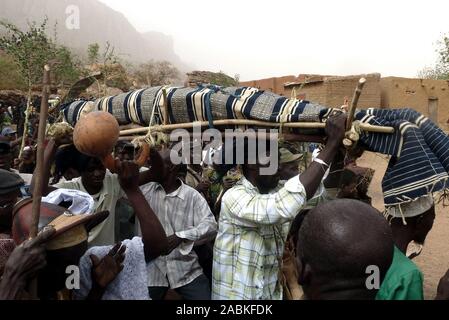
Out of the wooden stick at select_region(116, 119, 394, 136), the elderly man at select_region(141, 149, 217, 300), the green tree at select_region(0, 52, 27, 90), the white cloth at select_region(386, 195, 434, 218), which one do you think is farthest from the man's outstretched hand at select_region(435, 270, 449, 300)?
the green tree at select_region(0, 52, 27, 90)

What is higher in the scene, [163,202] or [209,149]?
[209,149]

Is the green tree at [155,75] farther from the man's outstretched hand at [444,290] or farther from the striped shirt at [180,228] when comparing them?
the man's outstretched hand at [444,290]

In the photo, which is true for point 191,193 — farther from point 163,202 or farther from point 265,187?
point 265,187

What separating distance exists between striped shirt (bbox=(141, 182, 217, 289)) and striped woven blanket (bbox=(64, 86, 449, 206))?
66 centimetres

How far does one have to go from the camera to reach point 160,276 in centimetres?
292

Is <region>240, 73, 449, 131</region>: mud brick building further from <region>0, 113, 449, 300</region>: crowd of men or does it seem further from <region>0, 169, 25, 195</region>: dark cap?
<region>0, 169, 25, 195</region>: dark cap

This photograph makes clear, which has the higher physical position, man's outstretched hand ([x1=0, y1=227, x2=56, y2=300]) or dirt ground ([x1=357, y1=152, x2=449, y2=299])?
man's outstretched hand ([x1=0, y1=227, x2=56, y2=300])

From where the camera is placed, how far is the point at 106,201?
3.02 metres

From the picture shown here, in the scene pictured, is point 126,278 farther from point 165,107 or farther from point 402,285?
point 402,285

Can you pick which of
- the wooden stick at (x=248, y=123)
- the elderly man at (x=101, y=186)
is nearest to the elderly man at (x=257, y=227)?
the wooden stick at (x=248, y=123)

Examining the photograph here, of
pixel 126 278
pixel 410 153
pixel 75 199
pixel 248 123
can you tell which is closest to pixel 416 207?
pixel 410 153

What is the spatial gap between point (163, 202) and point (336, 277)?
Result: 5.74 ft

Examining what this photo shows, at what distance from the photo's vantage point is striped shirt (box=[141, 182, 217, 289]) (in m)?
2.92
